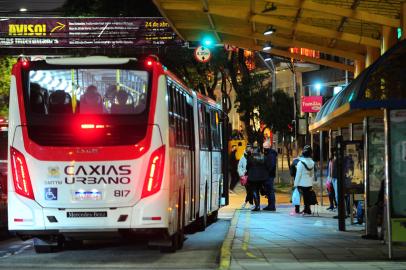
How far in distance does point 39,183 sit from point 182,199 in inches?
110

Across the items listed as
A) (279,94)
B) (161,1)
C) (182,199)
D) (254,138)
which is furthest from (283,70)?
(182,199)

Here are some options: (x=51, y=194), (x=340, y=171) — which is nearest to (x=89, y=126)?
(x=51, y=194)

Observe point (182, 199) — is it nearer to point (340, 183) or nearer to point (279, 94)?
point (340, 183)

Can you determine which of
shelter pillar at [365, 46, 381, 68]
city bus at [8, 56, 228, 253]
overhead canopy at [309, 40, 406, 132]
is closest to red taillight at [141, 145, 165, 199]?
city bus at [8, 56, 228, 253]

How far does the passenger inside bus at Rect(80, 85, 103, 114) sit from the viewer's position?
11.0 m

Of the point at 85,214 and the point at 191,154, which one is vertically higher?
the point at 191,154

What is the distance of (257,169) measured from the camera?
20891 mm

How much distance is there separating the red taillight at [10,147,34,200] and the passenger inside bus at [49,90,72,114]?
84cm

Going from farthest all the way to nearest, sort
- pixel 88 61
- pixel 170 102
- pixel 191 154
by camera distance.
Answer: pixel 191 154
pixel 170 102
pixel 88 61

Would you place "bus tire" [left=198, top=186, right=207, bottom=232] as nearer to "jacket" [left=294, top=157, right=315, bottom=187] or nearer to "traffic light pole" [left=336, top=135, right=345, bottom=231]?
"traffic light pole" [left=336, top=135, right=345, bottom=231]

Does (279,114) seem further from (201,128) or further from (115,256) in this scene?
(115,256)

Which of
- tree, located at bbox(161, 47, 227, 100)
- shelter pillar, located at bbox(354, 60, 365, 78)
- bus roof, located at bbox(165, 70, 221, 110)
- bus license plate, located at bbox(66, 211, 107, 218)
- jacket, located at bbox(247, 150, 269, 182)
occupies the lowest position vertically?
bus license plate, located at bbox(66, 211, 107, 218)

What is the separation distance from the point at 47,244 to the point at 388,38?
8.69 meters

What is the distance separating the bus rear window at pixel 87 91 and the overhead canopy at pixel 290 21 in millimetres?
4883
